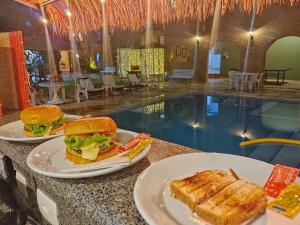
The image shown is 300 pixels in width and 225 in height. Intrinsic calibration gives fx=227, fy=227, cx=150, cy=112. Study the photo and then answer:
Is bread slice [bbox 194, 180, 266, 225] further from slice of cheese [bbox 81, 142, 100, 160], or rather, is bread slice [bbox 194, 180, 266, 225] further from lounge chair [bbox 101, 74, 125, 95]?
lounge chair [bbox 101, 74, 125, 95]

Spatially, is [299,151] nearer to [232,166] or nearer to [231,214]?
[232,166]

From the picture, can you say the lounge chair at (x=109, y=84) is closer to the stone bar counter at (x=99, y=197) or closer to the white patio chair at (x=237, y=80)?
the white patio chair at (x=237, y=80)

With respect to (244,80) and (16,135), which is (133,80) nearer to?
(244,80)

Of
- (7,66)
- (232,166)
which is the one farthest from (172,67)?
(232,166)

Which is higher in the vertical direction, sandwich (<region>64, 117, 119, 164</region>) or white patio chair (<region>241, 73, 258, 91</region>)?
sandwich (<region>64, 117, 119, 164</region>)

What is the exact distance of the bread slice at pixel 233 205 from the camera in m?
0.42

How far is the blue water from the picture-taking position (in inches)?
150

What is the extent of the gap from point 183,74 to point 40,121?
41.1ft

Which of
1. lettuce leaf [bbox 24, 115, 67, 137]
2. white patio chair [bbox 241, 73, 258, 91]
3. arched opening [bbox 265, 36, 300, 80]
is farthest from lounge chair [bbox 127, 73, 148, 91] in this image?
lettuce leaf [bbox 24, 115, 67, 137]

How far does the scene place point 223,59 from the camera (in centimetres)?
1519

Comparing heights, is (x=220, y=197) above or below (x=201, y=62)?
below

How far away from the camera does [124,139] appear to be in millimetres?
889

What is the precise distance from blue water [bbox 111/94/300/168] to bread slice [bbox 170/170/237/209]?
322 centimetres

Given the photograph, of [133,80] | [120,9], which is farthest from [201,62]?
[120,9]
